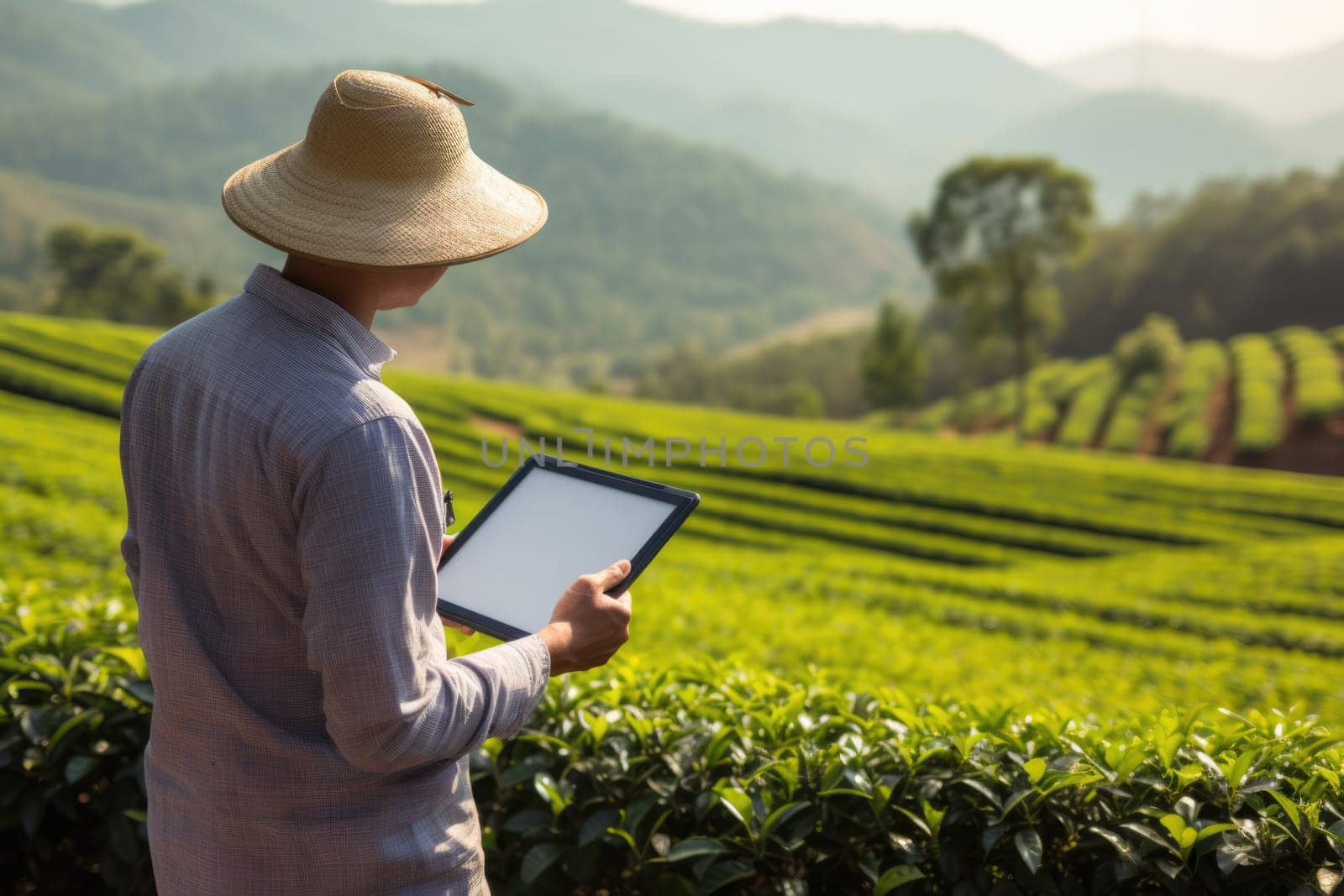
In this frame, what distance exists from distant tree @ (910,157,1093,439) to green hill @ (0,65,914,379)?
77.6m

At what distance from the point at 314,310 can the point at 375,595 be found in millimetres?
376

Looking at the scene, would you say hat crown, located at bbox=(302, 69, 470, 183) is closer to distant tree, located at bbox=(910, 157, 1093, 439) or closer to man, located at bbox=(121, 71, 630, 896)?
man, located at bbox=(121, 71, 630, 896)

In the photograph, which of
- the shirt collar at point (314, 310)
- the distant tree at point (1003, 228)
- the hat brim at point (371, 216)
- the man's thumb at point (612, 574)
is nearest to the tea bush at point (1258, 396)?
the distant tree at point (1003, 228)

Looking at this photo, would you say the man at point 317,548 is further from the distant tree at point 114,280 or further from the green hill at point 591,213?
the green hill at point 591,213

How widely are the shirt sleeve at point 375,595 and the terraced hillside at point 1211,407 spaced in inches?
955

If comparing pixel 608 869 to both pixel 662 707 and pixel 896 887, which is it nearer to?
pixel 662 707

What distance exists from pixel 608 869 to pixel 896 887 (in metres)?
0.63

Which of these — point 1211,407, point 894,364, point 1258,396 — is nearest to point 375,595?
point 1258,396

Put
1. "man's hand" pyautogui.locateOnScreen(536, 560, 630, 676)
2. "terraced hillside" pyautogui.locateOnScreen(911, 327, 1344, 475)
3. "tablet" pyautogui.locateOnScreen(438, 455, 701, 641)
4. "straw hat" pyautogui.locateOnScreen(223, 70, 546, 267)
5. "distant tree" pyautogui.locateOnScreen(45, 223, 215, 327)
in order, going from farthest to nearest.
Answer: "distant tree" pyautogui.locateOnScreen(45, 223, 215, 327)
"terraced hillside" pyautogui.locateOnScreen(911, 327, 1344, 475)
"tablet" pyautogui.locateOnScreen(438, 455, 701, 641)
"man's hand" pyautogui.locateOnScreen(536, 560, 630, 676)
"straw hat" pyautogui.locateOnScreen(223, 70, 546, 267)

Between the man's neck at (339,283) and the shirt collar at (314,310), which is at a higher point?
the man's neck at (339,283)

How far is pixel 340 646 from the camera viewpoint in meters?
1.06

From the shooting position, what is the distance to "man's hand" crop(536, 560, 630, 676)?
1.30m

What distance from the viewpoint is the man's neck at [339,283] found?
1.23m

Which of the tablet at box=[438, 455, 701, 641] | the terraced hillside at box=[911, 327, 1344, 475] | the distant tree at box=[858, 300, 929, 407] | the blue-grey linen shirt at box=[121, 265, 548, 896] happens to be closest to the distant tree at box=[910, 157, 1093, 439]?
the terraced hillside at box=[911, 327, 1344, 475]
